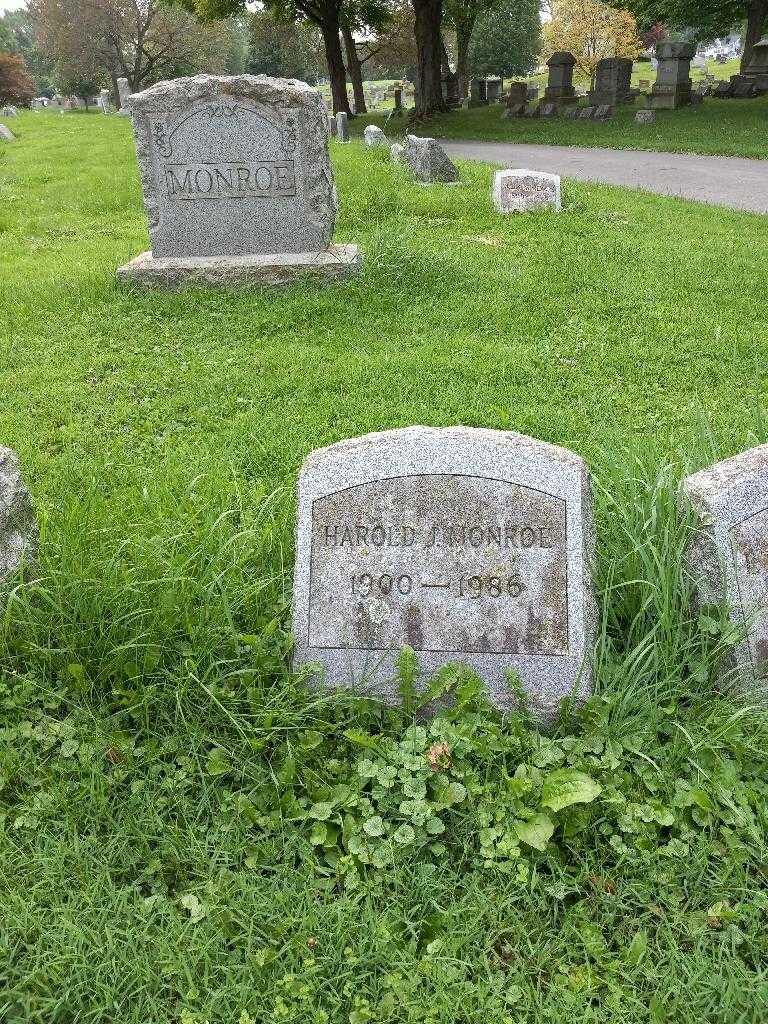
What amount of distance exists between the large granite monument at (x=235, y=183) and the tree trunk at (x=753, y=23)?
74.2 ft

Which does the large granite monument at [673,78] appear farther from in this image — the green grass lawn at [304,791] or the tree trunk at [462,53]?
the green grass lawn at [304,791]

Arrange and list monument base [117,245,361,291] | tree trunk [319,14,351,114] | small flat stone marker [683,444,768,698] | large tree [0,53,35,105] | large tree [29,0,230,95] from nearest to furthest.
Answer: small flat stone marker [683,444,768,698], monument base [117,245,361,291], tree trunk [319,14,351,114], large tree [0,53,35,105], large tree [29,0,230,95]

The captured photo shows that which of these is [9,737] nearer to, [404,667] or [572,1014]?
[404,667]

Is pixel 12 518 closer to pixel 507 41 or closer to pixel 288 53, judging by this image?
pixel 507 41

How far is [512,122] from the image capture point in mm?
23312

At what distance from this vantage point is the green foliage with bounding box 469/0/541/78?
4353 centimetres

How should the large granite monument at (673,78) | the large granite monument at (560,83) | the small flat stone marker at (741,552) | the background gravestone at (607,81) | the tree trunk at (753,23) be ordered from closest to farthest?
the small flat stone marker at (741,552)
the large granite monument at (673,78)
the background gravestone at (607,81)
the tree trunk at (753,23)
the large granite monument at (560,83)

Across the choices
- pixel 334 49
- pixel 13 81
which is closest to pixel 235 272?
pixel 334 49

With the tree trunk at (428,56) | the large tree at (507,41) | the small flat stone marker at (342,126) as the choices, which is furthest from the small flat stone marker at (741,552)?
the large tree at (507,41)


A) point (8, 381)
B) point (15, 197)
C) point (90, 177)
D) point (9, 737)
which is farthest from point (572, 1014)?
point (90, 177)

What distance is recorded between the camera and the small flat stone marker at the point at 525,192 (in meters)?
9.20

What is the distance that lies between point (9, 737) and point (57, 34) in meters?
48.9

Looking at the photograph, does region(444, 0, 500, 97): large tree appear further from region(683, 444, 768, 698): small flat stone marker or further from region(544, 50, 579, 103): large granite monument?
region(683, 444, 768, 698): small flat stone marker

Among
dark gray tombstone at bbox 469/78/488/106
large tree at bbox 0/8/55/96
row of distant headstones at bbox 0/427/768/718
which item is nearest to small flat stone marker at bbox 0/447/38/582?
row of distant headstones at bbox 0/427/768/718
